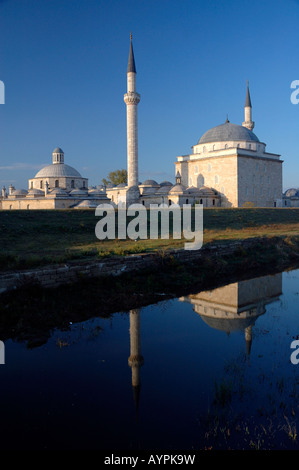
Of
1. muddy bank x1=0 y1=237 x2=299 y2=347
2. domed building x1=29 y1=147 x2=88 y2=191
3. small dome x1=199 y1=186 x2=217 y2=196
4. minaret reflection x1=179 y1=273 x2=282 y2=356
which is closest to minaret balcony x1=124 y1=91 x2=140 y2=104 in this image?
small dome x1=199 y1=186 x2=217 y2=196

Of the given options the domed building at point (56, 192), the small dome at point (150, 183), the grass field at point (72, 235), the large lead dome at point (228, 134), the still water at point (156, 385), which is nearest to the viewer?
the still water at point (156, 385)

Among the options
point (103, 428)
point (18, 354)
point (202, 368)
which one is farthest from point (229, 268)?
point (103, 428)

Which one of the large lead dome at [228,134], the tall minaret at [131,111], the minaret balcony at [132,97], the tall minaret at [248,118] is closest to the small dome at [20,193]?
the tall minaret at [131,111]

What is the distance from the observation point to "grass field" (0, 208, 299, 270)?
423 inches

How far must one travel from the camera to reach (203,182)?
3791 cm

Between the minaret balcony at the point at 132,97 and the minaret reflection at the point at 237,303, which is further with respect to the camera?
the minaret balcony at the point at 132,97

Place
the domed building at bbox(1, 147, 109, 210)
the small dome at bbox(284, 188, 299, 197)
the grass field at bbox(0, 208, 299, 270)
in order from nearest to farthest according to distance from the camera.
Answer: the grass field at bbox(0, 208, 299, 270)
the domed building at bbox(1, 147, 109, 210)
the small dome at bbox(284, 188, 299, 197)

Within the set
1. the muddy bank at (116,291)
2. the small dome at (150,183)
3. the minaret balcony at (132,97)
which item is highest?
the minaret balcony at (132,97)

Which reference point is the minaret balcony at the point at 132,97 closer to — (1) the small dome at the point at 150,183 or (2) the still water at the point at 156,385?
(1) the small dome at the point at 150,183

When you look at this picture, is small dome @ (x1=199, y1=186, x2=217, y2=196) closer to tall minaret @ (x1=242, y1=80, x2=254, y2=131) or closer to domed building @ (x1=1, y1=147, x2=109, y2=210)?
domed building @ (x1=1, y1=147, x2=109, y2=210)

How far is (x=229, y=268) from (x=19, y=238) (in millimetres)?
7942

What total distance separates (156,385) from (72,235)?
475 inches

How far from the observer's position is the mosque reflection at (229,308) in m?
6.18

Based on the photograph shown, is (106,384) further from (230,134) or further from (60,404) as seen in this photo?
(230,134)
